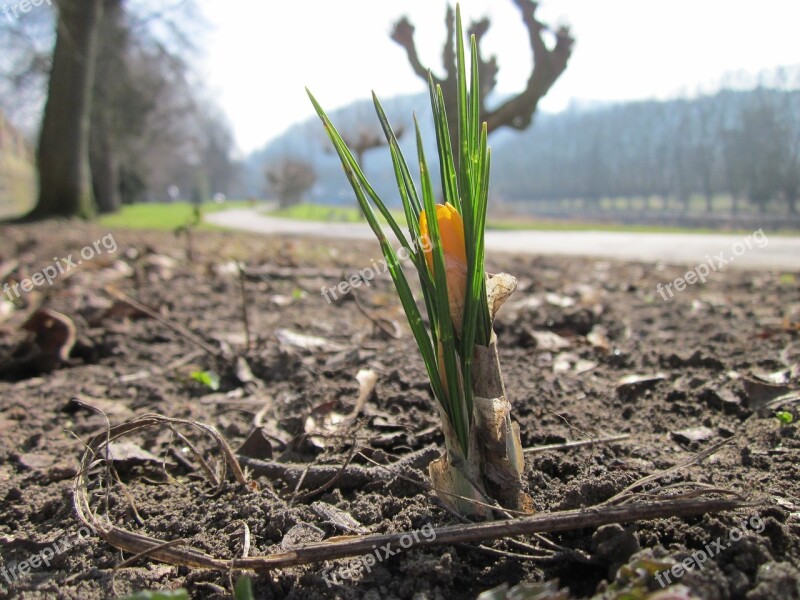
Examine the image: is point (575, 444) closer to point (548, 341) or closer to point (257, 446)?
point (257, 446)

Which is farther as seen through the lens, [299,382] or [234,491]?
[299,382]

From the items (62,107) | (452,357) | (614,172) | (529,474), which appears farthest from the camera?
(614,172)

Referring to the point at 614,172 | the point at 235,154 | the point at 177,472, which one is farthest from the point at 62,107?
the point at 235,154

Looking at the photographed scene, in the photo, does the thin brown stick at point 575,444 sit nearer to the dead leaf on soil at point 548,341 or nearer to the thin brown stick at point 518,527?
the thin brown stick at point 518,527

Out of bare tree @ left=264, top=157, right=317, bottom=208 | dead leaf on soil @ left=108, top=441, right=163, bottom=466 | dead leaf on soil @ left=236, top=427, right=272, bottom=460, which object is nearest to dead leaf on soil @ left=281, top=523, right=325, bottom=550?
dead leaf on soil @ left=236, top=427, right=272, bottom=460

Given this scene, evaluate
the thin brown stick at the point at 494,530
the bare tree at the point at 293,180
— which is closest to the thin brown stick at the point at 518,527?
the thin brown stick at the point at 494,530

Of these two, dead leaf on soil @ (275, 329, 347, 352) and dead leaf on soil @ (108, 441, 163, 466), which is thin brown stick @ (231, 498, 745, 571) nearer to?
dead leaf on soil @ (108, 441, 163, 466)

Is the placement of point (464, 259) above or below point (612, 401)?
above

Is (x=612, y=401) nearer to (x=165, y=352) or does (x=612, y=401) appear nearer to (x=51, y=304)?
(x=165, y=352)
